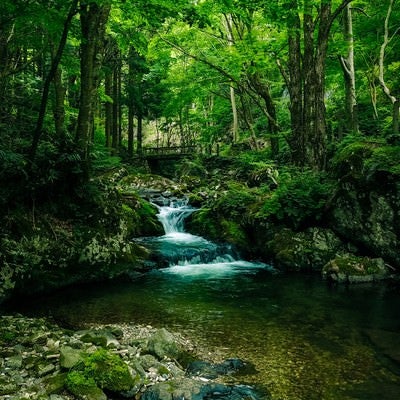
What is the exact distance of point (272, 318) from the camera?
7.40m

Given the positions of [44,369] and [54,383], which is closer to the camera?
[54,383]

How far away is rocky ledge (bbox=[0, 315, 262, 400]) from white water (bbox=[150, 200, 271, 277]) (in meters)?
5.34

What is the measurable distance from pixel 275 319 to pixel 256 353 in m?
1.65

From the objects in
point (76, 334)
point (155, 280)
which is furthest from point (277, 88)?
point (76, 334)

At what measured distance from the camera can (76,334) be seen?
6027mm

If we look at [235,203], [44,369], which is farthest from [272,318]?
[235,203]

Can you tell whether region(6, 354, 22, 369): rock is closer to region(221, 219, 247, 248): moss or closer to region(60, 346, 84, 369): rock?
region(60, 346, 84, 369): rock

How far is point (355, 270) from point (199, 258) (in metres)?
4.61

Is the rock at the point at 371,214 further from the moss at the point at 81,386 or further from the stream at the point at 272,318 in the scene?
the moss at the point at 81,386

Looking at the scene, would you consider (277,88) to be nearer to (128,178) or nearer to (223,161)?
(223,161)

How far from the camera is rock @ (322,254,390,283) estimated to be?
9.93 meters

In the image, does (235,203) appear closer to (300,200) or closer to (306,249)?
(300,200)

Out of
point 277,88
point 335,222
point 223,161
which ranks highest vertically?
point 277,88

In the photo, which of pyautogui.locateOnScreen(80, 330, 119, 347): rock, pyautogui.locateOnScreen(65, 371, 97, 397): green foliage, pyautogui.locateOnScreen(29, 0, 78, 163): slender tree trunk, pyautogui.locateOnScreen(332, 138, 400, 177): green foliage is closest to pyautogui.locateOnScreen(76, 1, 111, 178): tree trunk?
pyautogui.locateOnScreen(29, 0, 78, 163): slender tree trunk
